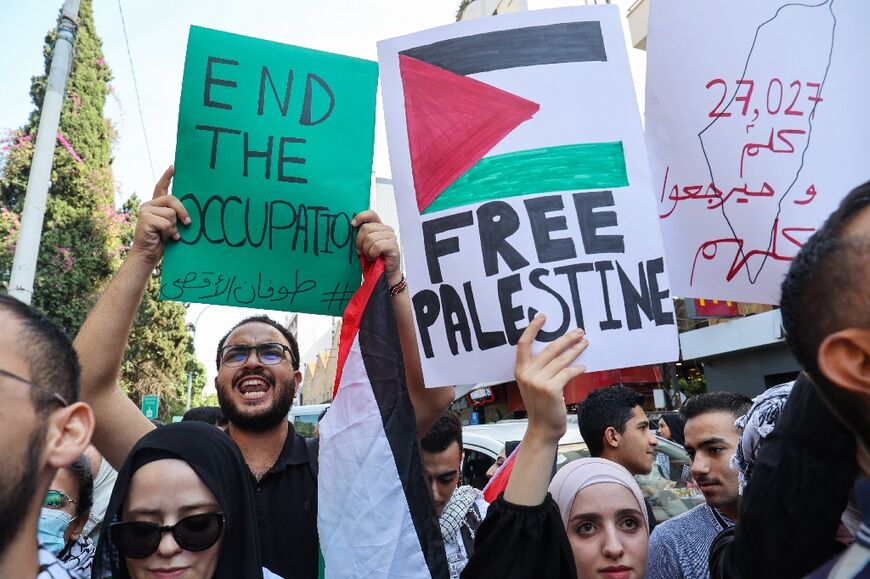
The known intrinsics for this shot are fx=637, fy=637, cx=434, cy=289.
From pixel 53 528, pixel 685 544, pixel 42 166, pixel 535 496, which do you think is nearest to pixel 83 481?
pixel 53 528

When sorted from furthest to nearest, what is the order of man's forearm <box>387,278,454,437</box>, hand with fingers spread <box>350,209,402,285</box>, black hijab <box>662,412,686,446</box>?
1. black hijab <box>662,412,686,446</box>
2. man's forearm <box>387,278,454,437</box>
3. hand with fingers spread <box>350,209,402,285</box>

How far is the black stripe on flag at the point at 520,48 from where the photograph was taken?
190 cm

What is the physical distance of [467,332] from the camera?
1.76 meters

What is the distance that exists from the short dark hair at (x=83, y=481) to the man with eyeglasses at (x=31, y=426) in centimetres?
115

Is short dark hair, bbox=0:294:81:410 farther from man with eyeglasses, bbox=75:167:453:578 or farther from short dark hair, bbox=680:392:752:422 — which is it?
short dark hair, bbox=680:392:752:422

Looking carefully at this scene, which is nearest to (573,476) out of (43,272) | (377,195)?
(377,195)

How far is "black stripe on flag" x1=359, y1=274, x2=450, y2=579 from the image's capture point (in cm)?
180

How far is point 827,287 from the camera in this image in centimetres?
98

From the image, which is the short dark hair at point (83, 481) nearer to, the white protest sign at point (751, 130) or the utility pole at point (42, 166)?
the white protest sign at point (751, 130)

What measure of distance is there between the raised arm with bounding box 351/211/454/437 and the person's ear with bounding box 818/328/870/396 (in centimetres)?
128

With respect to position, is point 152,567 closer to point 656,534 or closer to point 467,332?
point 467,332

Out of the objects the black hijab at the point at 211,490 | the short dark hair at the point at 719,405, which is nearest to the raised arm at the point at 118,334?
the black hijab at the point at 211,490

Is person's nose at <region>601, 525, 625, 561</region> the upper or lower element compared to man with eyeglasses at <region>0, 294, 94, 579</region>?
lower

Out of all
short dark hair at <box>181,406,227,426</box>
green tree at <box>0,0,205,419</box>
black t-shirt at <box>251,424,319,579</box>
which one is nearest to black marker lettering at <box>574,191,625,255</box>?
black t-shirt at <box>251,424,319,579</box>
